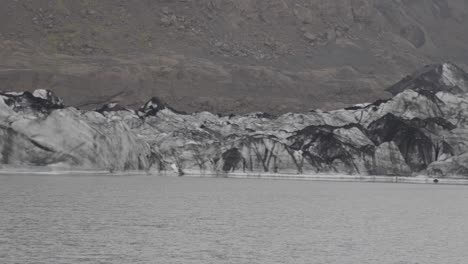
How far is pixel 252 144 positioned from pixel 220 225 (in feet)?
192

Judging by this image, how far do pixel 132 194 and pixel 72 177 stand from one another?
24.1m

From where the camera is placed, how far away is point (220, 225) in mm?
61281

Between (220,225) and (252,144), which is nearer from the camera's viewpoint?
(220,225)

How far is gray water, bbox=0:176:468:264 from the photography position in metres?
46.7

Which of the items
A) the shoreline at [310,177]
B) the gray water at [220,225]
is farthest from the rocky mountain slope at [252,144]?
the gray water at [220,225]

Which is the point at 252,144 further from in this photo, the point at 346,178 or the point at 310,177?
the point at 346,178

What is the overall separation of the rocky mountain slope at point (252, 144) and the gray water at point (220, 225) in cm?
396

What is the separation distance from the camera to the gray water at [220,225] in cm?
4672

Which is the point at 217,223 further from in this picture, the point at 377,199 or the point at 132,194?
the point at 377,199

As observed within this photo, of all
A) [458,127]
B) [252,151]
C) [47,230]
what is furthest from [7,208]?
[458,127]

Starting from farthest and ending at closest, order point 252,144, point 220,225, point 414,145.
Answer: point 252,144 < point 414,145 < point 220,225

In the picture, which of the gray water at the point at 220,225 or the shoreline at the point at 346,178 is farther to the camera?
the shoreline at the point at 346,178

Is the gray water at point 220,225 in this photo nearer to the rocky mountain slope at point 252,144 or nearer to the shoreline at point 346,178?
the rocky mountain slope at point 252,144

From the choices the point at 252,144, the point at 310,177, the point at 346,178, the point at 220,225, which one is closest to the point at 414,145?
the point at 346,178
